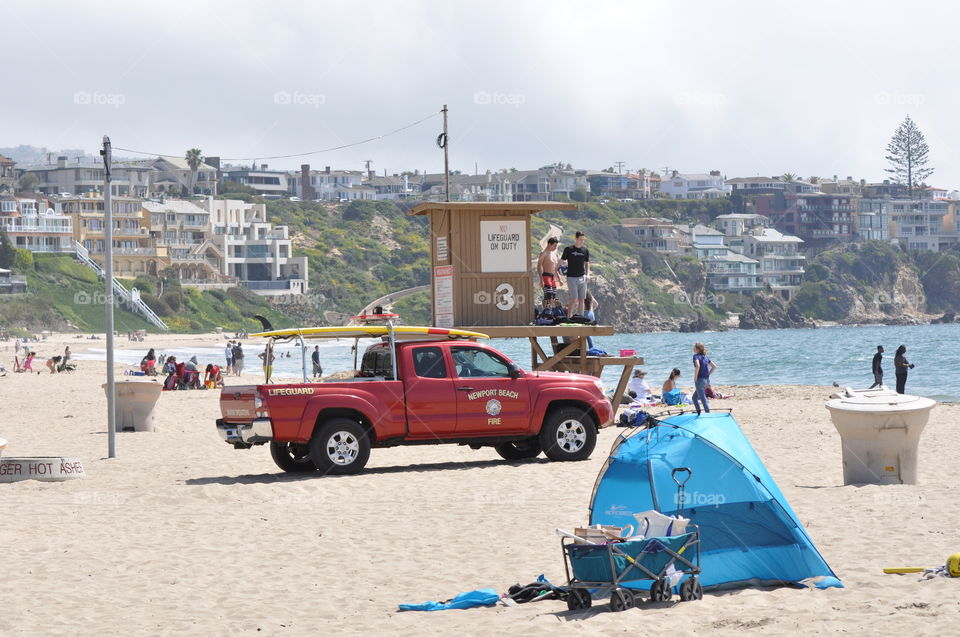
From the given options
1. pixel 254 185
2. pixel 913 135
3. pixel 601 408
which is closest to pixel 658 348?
pixel 601 408

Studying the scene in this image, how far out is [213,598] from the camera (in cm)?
916

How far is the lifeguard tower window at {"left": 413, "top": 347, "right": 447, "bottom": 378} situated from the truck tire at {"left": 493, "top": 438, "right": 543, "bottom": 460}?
158 cm

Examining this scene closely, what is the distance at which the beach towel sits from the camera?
8.74 m

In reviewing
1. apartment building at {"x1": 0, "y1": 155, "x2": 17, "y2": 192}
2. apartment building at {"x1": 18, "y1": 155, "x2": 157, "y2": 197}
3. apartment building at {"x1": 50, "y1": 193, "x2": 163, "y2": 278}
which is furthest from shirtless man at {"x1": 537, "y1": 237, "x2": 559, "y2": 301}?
apartment building at {"x1": 0, "y1": 155, "x2": 17, "y2": 192}

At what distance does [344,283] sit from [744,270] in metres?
60.8

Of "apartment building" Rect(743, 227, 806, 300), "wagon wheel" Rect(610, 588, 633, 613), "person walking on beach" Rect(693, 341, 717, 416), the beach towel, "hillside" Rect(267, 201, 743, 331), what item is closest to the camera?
"wagon wheel" Rect(610, 588, 633, 613)

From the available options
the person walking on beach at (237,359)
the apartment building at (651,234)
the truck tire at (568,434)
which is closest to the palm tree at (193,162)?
the apartment building at (651,234)

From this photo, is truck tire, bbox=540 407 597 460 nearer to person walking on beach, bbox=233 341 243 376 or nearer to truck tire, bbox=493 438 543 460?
truck tire, bbox=493 438 543 460

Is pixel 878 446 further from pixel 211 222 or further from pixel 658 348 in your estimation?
pixel 211 222

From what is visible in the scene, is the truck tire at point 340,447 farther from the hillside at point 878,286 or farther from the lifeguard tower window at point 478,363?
the hillside at point 878,286

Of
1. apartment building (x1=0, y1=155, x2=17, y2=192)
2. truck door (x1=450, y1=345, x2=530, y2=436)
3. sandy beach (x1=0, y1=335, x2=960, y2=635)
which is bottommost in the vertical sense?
sandy beach (x1=0, y1=335, x2=960, y2=635)

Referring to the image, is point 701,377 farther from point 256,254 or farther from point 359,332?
point 256,254

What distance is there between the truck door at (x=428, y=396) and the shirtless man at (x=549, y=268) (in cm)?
535

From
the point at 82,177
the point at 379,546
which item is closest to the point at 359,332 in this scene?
the point at 379,546
